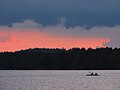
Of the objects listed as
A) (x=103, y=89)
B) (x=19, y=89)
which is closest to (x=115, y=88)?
(x=103, y=89)

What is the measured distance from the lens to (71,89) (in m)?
114

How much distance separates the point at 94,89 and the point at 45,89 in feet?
36.4

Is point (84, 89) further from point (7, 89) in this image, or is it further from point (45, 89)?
point (7, 89)

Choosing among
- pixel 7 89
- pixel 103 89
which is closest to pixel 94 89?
pixel 103 89

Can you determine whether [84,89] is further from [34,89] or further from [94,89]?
[34,89]

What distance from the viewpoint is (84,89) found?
11412 cm

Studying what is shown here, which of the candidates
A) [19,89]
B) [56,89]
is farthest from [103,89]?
[19,89]

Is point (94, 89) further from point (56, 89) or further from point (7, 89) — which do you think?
point (7, 89)

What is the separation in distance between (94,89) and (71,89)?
209 inches

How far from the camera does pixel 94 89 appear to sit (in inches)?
4412

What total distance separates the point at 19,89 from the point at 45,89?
618 centimetres

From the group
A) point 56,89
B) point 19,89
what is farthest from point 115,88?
point 19,89

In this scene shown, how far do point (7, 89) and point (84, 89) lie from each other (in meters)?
17.6

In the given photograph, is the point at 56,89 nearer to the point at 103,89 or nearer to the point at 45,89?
the point at 45,89
